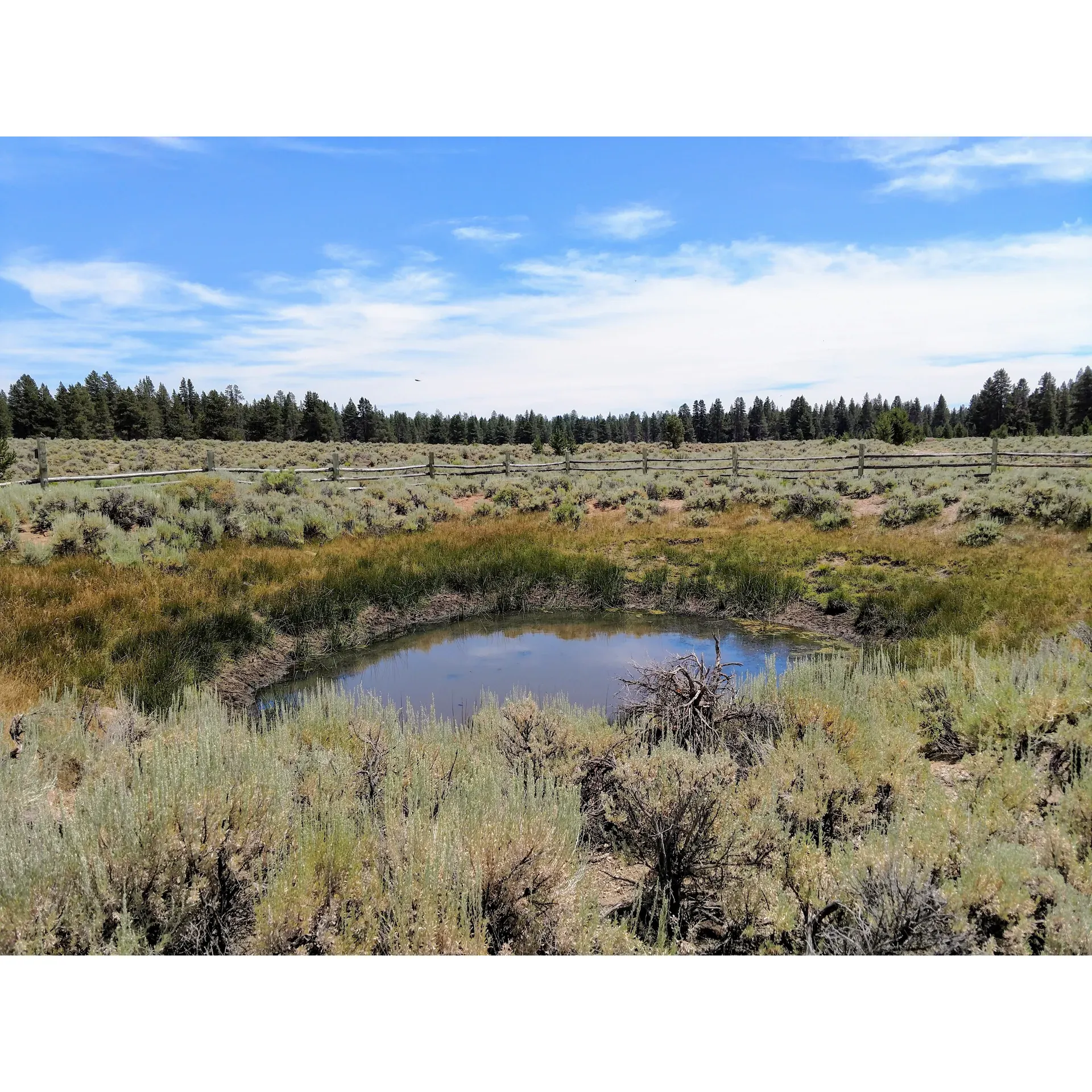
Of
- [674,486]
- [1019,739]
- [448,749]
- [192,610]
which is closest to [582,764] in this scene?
[448,749]

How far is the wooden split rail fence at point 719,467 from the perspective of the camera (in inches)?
928

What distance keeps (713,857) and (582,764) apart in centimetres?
159

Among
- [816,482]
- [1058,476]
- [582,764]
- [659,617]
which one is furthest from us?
[816,482]

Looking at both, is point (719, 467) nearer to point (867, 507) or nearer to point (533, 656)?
point (867, 507)

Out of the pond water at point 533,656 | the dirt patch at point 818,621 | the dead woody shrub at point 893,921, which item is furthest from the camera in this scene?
the dirt patch at point 818,621

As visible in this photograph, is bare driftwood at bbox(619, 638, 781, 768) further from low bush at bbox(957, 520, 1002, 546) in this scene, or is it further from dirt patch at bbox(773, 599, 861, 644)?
low bush at bbox(957, 520, 1002, 546)

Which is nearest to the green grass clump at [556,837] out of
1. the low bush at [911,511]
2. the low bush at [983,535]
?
the low bush at [983,535]

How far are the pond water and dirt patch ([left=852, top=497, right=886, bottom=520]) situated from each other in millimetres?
8701

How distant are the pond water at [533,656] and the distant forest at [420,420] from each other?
30.5m

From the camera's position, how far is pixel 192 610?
10336mm

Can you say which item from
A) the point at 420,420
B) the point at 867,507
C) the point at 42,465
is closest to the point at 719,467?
the point at 867,507

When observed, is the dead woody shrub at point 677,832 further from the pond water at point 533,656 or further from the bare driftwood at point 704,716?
the pond water at point 533,656

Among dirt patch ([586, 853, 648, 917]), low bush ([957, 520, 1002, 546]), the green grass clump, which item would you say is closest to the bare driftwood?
the green grass clump

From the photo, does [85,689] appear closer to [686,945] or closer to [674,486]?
[686,945]
